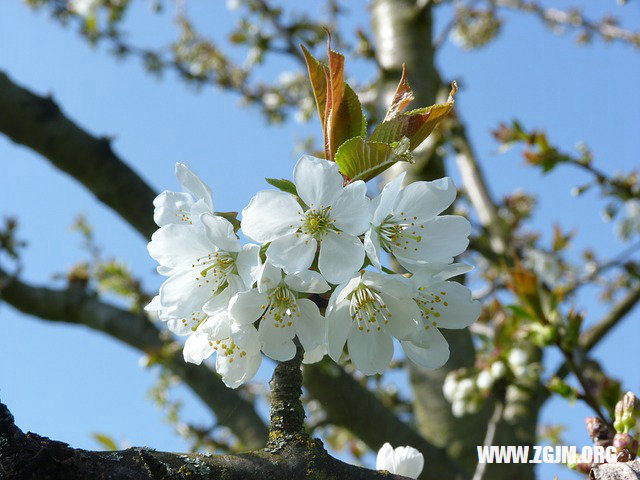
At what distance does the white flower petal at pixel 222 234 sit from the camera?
84cm

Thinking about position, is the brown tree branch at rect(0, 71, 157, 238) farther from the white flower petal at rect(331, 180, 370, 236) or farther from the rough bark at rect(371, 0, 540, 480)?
the white flower petal at rect(331, 180, 370, 236)

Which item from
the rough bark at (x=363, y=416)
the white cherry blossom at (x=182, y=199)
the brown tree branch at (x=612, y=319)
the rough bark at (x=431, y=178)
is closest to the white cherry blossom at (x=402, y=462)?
the white cherry blossom at (x=182, y=199)

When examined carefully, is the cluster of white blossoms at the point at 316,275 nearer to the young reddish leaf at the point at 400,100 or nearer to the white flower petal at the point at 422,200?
the white flower petal at the point at 422,200

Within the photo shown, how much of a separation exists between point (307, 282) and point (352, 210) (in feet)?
0.37

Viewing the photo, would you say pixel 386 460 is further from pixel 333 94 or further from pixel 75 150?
pixel 75 150

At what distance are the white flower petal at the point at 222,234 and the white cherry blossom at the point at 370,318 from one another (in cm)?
15

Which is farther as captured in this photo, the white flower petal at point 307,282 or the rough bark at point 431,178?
the rough bark at point 431,178

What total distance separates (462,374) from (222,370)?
200cm

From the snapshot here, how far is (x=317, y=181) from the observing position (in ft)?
2.77

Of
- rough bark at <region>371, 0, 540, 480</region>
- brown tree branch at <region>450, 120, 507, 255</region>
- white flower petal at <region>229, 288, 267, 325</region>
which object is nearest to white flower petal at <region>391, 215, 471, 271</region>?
white flower petal at <region>229, 288, 267, 325</region>

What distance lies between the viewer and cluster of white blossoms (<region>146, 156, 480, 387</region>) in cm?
82

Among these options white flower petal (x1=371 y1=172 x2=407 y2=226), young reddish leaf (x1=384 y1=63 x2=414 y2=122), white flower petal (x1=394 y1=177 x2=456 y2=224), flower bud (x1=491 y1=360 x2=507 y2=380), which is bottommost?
white flower petal (x1=371 y1=172 x2=407 y2=226)

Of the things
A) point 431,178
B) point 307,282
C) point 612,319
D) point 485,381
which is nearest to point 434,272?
point 307,282

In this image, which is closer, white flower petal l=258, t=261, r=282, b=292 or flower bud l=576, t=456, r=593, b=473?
white flower petal l=258, t=261, r=282, b=292
